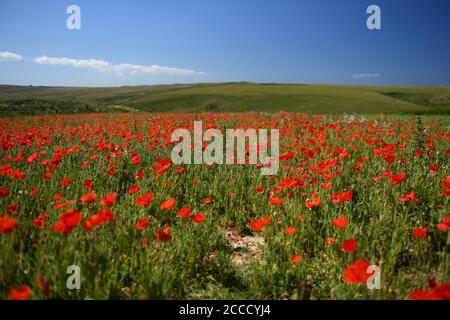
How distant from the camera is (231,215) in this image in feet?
13.4

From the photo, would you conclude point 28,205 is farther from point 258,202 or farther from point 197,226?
point 258,202

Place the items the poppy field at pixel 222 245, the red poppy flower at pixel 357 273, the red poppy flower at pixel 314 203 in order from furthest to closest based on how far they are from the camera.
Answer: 1. the red poppy flower at pixel 314 203
2. the poppy field at pixel 222 245
3. the red poppy flower at pixel 357 273

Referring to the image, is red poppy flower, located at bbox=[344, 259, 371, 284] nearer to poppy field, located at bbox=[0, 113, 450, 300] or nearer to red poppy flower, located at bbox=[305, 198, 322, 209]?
poppy field, located at bbox=[0, 113, 450, 300]

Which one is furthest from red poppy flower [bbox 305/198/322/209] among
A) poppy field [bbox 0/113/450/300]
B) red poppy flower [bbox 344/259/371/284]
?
red poppy flower [bbox 344/259/371/284]

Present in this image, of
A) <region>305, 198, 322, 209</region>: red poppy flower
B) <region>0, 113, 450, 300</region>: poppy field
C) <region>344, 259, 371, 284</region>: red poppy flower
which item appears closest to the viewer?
<region>344, 259, 371, 284</region>: red poppy flower

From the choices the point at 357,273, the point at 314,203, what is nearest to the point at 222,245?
the point at 314,203

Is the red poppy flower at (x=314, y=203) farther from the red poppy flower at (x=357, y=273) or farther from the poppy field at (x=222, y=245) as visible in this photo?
the red poppy flower at (x=357, y=273)

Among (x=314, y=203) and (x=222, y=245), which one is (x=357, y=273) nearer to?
(x=314, y=203)

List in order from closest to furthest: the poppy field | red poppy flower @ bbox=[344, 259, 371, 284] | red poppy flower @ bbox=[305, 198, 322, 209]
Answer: red poppy flower @ bbox=[344, 259, 371, 284] < the poppy field < red poppy flower @ bbox=[305, 198, 322, 209]

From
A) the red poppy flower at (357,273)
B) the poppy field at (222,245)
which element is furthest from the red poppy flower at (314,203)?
the red poppy flower at (357,273)

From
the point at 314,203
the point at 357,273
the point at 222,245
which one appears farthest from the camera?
the point at 222,245

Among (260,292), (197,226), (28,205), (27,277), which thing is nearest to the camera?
(27,277)

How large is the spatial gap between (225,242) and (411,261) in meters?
1.71
